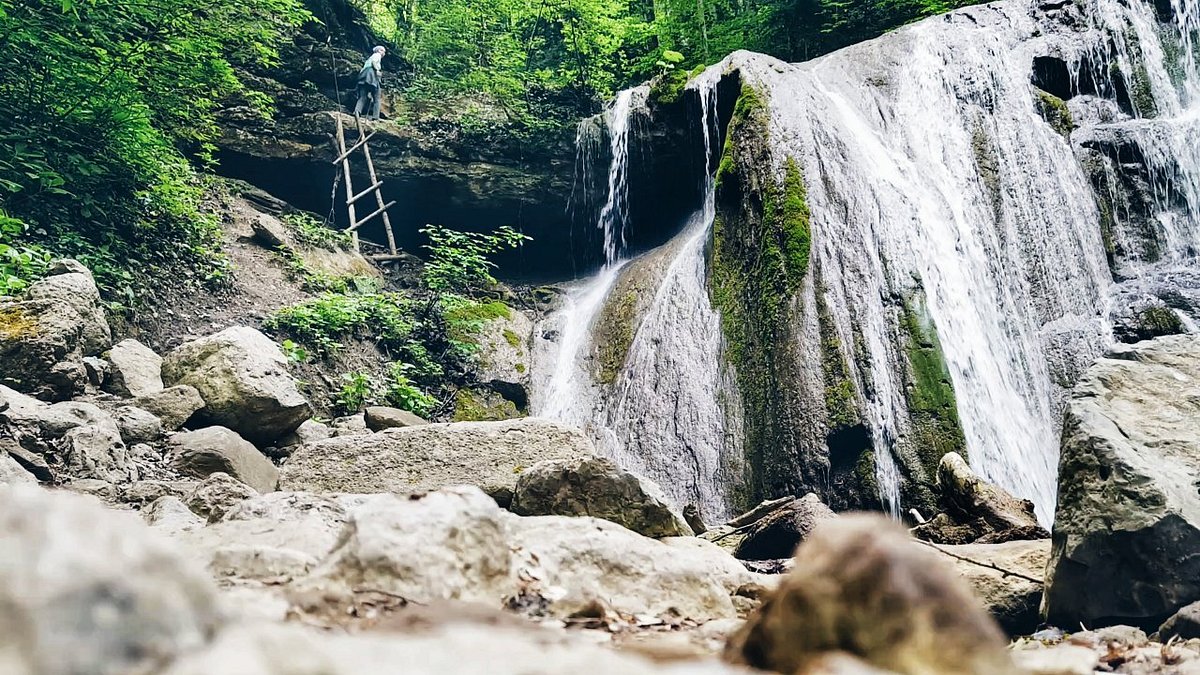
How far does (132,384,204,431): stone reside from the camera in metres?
7.30

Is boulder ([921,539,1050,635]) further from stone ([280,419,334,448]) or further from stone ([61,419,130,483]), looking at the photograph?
stone ([280,419,334,448])

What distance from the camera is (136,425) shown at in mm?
6770

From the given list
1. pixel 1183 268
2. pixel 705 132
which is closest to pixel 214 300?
pixel 705 132

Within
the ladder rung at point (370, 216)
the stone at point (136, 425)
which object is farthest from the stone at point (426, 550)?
the ladder rung at point (370, 216)

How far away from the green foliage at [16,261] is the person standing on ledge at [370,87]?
8032 millimetres

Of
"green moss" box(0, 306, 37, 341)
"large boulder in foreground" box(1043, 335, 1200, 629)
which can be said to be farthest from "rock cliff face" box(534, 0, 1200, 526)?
"green moss" box(0, 306, 37, 341)

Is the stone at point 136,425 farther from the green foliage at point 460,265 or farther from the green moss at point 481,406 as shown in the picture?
the green foliage at point 460,265

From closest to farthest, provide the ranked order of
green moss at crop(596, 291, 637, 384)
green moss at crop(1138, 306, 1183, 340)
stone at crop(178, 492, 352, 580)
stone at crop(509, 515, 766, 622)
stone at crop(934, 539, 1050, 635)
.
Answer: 1. stone at crop(178, 492, 352, 580)
2. stone at crop(509, 515, 766, 622)
3. stone at crop(934, 539, 1050, 635)
4. green moss at crop(1138, 306, 1183, 340)
5. green moss at crop(596, 291, 637, 384)

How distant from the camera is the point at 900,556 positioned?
1.43 m

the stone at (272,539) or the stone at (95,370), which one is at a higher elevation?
the stone at (95,370)

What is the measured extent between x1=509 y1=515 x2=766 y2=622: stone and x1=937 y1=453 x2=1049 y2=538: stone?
3.35 m

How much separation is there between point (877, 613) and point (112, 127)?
1101 cm

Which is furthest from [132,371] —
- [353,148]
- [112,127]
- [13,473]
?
[353,148]

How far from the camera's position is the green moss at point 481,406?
40.3ft
